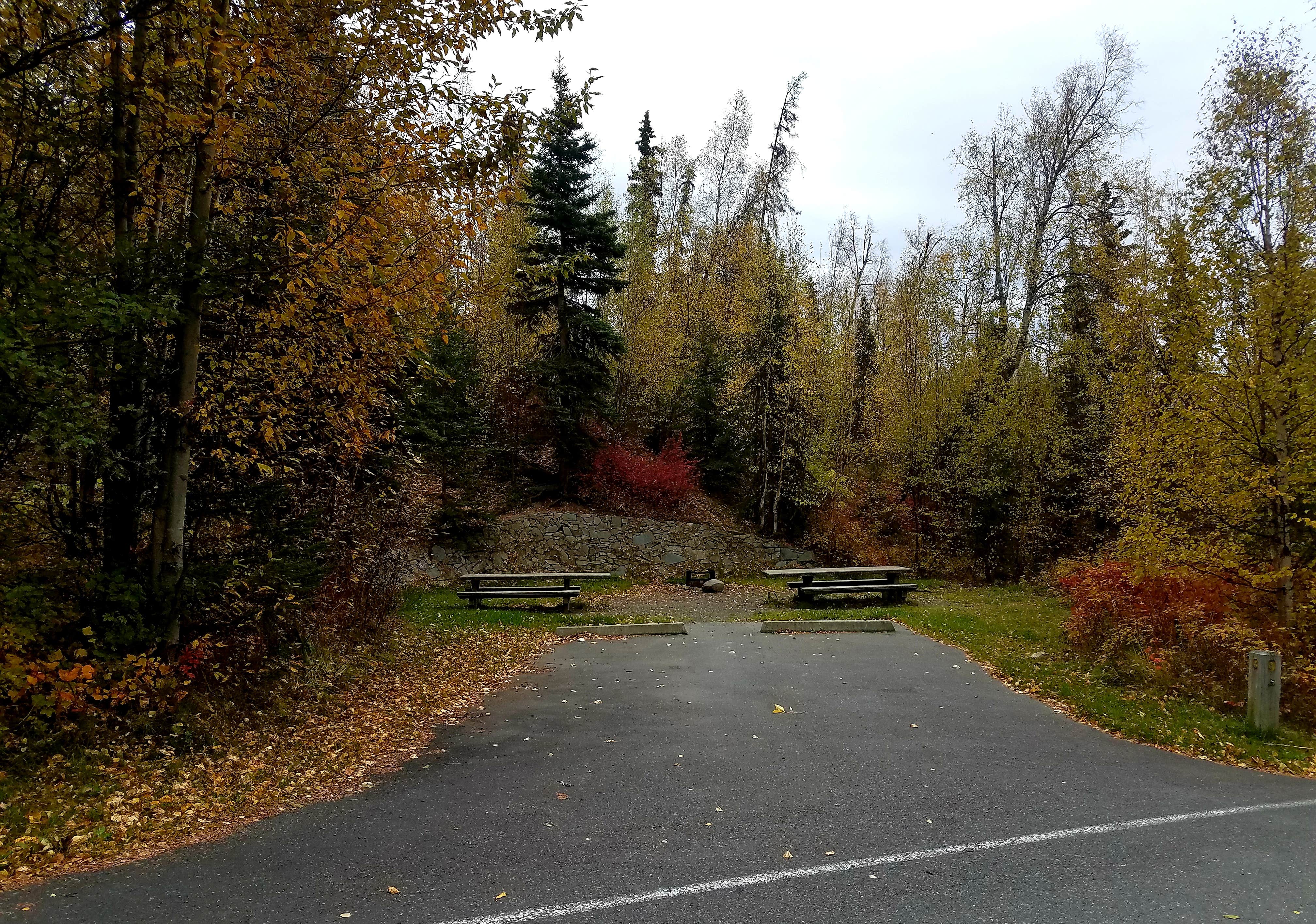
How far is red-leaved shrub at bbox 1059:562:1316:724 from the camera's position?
6883 mm

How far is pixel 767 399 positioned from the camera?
20.7 meters

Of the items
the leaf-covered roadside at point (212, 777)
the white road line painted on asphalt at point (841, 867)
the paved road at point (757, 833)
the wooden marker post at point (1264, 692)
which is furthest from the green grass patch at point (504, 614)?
the white road line painted on asphalt at point (841, 867)

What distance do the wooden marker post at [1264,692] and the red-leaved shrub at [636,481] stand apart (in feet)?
50.5

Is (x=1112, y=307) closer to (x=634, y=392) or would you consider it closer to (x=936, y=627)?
(x=936, y=627)

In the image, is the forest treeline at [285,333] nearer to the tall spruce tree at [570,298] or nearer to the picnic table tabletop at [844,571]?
the picnic table tabletop at [844,571]

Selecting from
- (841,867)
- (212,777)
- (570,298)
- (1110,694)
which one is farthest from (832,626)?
(570,298)

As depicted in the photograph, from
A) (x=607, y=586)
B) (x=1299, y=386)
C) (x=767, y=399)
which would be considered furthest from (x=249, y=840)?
(x=767, y=399)

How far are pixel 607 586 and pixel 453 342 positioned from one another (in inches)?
285

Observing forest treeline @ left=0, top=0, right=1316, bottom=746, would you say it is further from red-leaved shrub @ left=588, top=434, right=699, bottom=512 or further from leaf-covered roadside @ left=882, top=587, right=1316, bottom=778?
red-leaved shrub @ left=588, top=434, right=699, bottom=512

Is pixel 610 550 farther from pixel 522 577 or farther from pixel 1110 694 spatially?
pixel 1110 694

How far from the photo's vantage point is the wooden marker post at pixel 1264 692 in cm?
607

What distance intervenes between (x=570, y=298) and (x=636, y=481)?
6.00 metres

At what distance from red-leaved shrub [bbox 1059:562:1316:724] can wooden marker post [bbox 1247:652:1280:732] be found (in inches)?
20.6

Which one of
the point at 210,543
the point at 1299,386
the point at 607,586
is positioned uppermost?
the point at 1299,386
